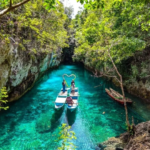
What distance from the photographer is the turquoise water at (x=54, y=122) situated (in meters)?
7.49

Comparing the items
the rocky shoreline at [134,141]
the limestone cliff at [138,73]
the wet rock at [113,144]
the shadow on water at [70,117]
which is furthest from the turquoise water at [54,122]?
the limestone cliff at [138,73]

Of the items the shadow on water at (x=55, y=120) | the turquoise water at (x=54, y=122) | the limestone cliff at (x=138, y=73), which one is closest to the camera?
the turquoise water at (x=54, y=122)

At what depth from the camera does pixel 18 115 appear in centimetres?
1045

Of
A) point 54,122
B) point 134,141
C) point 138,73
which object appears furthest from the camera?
point 138,73

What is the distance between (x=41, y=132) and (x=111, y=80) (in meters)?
15.5

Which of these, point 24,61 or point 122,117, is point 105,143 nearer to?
point 122,117

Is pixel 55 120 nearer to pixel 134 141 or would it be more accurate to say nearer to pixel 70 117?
pixel 70 117

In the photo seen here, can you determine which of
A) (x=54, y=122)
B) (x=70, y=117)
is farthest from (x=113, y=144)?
(x=54, y=122)

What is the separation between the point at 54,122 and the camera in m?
9.59

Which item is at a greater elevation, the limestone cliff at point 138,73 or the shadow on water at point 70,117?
the limestone cliff at point 138,73

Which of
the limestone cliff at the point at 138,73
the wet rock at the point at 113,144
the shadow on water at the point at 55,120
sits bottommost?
the shadow on water at the point at 55,120

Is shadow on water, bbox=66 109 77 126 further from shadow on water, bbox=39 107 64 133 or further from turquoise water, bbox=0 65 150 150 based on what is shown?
shadow on water, bbox=39 107 64 133

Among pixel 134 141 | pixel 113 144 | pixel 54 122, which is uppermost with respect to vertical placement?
pixel 134 141

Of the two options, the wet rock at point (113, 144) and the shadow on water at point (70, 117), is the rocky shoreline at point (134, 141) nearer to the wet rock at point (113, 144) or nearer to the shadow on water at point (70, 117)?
the wet rock at point (113, 144)
